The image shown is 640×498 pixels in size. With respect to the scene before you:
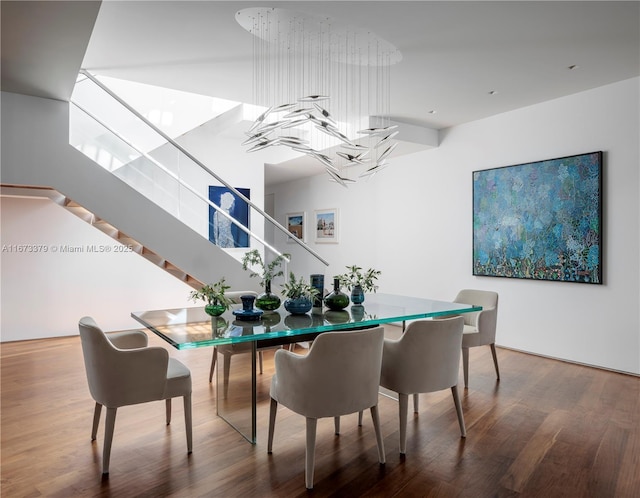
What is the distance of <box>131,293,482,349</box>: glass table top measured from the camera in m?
2.66

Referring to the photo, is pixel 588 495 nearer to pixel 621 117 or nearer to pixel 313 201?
pixel 621 117

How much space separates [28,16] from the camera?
2.55 meters

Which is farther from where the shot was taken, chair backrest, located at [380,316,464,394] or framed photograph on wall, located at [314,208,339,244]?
framed photograph on wall, located at [314,208,339,244]

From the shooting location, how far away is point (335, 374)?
8.29 ft

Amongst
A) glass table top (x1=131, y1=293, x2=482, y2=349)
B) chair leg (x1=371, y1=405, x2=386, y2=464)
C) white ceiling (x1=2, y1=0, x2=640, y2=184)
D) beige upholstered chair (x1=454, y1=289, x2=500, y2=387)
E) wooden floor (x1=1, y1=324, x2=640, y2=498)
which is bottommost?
wooden floor (x1=1, y1=324, x2=640, y2=498)

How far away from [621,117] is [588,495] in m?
3.78

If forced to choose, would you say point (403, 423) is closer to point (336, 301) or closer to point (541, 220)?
point (336, 301)

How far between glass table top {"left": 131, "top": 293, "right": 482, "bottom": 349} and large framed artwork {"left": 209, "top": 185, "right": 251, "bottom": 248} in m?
1.40

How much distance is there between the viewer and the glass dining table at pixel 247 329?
9.22ft

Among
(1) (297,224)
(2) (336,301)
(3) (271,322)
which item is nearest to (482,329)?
(2) (336,301)

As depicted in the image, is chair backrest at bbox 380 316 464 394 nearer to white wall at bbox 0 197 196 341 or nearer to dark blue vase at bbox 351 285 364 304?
dark blue vase at bbox 351 285 364 304

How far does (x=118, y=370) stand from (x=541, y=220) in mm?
4587

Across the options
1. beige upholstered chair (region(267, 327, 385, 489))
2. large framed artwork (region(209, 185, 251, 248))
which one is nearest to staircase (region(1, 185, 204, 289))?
large framed artwork (region(209, 185, 251, 248))

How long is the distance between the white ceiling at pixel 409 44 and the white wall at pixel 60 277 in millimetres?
2842
